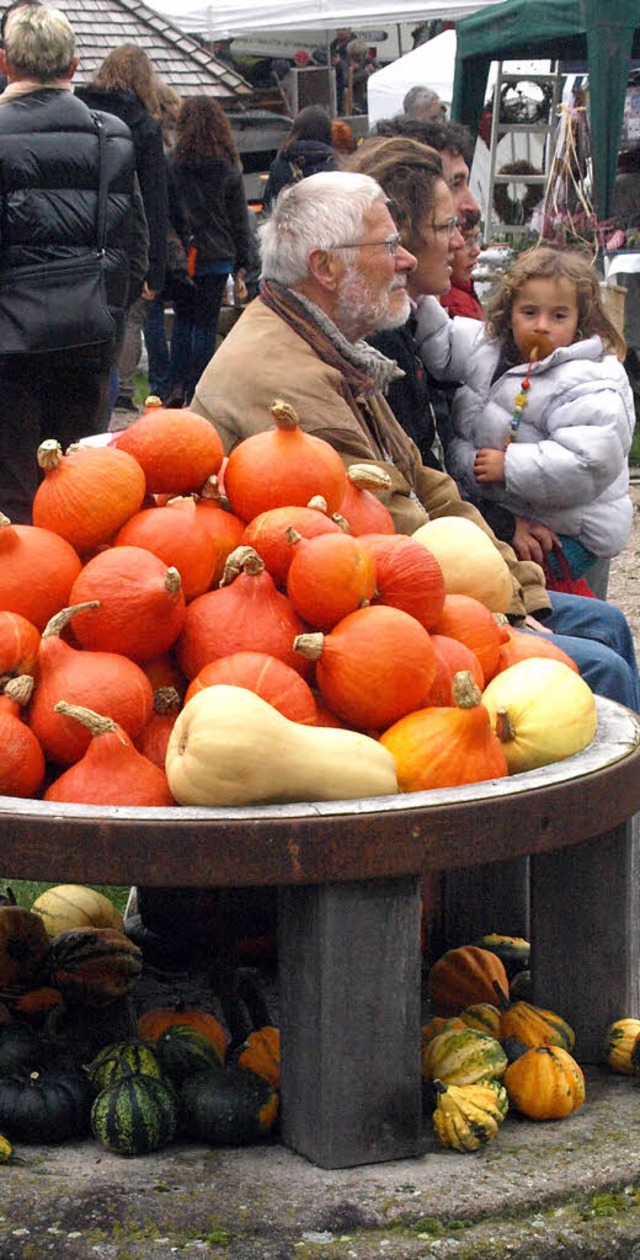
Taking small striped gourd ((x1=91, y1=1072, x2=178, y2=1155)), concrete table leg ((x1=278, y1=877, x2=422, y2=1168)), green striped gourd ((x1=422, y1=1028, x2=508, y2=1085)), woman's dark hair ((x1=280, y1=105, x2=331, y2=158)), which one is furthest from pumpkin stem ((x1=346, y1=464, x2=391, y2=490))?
woman's dark hair ((x1=280, y1=105, x2=331, y2=158))

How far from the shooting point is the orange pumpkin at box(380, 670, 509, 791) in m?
2.44

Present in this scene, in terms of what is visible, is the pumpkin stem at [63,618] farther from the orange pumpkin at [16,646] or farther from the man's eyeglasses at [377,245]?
the man's eyeglasses at [377,245]

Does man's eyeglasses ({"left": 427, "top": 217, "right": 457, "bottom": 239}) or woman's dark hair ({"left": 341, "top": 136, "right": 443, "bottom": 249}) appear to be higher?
woman's dark hair ({"left": 341, "top": 136, "right": 443, "bottom": 249})

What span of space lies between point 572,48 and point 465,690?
11.8m

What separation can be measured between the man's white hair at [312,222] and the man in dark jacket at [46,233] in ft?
6.12

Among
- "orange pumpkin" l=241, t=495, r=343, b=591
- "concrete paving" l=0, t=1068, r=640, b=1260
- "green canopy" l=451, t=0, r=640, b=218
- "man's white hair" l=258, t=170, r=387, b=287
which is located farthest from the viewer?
"green canopy" l=451, t=0, r=640, b=218

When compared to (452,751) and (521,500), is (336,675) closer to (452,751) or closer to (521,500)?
(452,751)

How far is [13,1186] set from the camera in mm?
2344

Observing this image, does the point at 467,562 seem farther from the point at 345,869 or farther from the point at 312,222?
the point at 312,222

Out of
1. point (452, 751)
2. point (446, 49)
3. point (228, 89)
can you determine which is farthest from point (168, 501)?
point (446, 49)

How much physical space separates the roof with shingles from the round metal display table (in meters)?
14.9

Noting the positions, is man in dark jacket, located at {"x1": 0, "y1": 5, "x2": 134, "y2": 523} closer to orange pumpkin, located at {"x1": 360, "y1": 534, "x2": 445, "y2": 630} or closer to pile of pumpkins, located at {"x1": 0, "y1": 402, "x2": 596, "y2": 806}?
pile of pumpkins, located at {"x1": 0, "y1": 402, "x2": 596, "y2": 806}

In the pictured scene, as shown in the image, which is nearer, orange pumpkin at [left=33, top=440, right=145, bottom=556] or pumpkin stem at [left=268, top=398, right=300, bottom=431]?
orange pumpkin at [left=33, top=440, right=145, bottom=556]

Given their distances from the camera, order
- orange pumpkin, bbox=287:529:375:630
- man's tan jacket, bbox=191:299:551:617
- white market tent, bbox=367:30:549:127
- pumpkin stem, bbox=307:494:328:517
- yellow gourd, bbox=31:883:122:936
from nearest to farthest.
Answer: orange pumpkin, bbox=287:529:375:630
pumpkin stem, bbox=307:494:328:517
yellow gourd, bbox=31:883:122:936
man's tan jacket, bbox=191:299:551:617
white market tent, bbox=367:30:549:127
